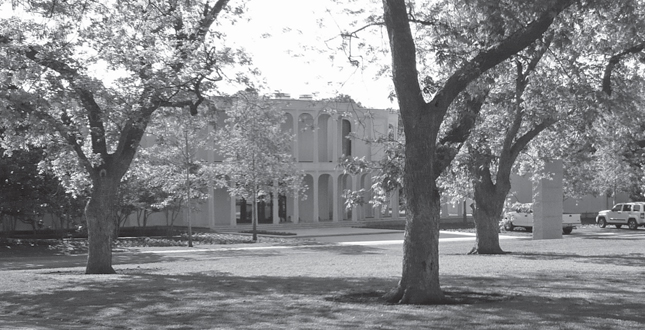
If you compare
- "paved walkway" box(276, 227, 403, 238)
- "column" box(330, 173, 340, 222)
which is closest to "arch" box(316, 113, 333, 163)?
"column" box(330, 173, 340, 222)

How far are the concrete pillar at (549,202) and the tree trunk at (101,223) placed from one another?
58.4 ft

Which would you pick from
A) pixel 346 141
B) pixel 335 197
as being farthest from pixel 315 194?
pixel 346 141

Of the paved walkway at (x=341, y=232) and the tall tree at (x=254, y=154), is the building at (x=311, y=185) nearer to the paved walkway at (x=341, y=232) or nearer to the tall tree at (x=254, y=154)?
the paved walkway at (x=341, y=232)

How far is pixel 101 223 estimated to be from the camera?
2064cm

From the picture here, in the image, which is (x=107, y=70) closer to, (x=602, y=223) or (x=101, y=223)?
(x=101, y=223)

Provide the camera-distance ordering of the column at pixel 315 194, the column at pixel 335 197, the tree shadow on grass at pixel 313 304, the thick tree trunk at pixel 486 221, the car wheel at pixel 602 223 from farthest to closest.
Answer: the column at pixel 335 197
the column at pixel 315 194
the car wheel at pixel 602 223
the thick tree trunk at pixel 486 221
the tree shadow on grass at pixel 313 304

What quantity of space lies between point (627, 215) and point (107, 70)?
41.6 metres

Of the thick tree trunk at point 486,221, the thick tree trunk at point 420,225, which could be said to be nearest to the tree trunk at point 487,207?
the thick tree trunk at point 486,221

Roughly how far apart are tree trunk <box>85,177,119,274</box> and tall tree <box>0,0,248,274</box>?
0.03m

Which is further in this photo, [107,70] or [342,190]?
[342,190]

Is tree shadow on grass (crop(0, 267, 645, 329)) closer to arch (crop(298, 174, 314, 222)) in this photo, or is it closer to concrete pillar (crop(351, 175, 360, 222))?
arch (crop(298, 174, 314, 222))

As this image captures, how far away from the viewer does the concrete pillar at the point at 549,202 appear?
32625 mm

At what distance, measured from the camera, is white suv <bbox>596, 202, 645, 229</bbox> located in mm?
51219

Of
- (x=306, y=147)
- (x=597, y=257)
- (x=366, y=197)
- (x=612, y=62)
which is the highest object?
(x=306, y=147)
